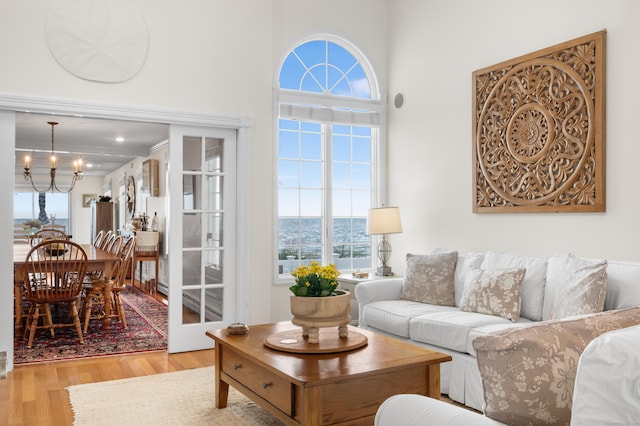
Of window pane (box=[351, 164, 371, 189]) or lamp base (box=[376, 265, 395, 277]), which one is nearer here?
lamp base (box=[376, 265, 395, 277])

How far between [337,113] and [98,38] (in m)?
2.44

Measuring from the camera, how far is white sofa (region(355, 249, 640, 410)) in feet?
10.7

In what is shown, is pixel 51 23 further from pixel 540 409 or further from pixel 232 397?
pixel 540 409

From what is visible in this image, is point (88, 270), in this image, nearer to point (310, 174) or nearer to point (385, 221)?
point (310, 174)

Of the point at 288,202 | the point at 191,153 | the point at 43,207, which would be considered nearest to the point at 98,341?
the point at 191,153

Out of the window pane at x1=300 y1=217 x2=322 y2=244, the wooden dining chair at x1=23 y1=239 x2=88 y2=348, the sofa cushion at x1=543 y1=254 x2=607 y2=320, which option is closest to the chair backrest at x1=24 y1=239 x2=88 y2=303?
the wooden dining chair at x1=23 y1=239 x2=88 y2=348

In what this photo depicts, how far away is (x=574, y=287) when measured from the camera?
10.8 ft

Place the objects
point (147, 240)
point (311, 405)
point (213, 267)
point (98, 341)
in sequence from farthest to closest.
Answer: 1. point (147, 240)
2. point (98, 341)
3. point (213, 267)
4. point (311, 405)

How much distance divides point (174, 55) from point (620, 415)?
4.39 meters

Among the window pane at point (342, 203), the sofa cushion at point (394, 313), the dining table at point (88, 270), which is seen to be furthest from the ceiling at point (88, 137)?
the sofa cushion at point (394, 313)

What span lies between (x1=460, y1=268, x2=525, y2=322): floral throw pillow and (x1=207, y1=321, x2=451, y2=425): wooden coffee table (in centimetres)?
101

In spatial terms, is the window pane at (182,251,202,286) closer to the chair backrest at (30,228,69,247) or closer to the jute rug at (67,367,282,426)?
the jute rug at (67,367,282,426)

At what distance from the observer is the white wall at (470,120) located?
3672 mm

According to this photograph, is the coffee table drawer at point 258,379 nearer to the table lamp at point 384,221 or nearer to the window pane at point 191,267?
the window pane at point 191,267
